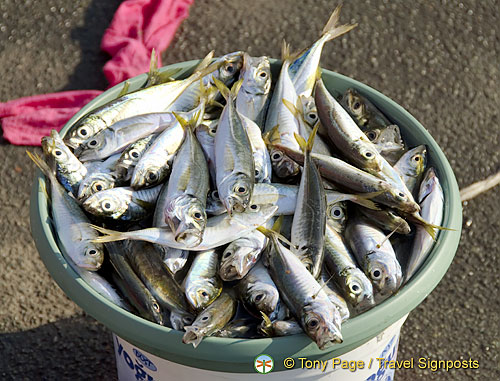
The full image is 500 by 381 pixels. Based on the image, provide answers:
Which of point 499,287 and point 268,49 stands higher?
point 268,49

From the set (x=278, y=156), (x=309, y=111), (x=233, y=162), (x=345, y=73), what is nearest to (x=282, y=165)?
(x=278, y=156)

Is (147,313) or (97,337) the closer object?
(147,313)

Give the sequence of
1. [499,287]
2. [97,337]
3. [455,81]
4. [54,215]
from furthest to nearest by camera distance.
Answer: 1. [455,81]
2. [499,287]
3. [97,337]
4. [54,215]

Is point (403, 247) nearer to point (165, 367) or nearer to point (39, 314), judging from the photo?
point (165, 367)

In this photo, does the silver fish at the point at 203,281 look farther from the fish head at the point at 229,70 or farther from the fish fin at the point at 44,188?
the fish head at the point at 229,70

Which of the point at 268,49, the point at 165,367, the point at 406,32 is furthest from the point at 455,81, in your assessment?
the point at 165,367

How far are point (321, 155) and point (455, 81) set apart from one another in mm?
2459

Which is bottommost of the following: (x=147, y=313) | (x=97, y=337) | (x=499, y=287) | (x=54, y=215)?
(x=499, y=287)

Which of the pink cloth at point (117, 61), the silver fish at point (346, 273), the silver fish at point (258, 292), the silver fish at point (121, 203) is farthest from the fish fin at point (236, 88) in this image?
the pink cloth at point (117, 61)

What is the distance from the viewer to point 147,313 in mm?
2010

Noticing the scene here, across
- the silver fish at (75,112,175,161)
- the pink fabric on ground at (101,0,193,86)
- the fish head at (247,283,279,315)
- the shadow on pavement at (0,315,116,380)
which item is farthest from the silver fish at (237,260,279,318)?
the pink fabric on ground at (101,0,193,86)

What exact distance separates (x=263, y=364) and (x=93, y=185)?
0.82m

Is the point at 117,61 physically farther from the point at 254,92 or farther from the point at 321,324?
the point at 321,324

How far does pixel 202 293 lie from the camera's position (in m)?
1.97
